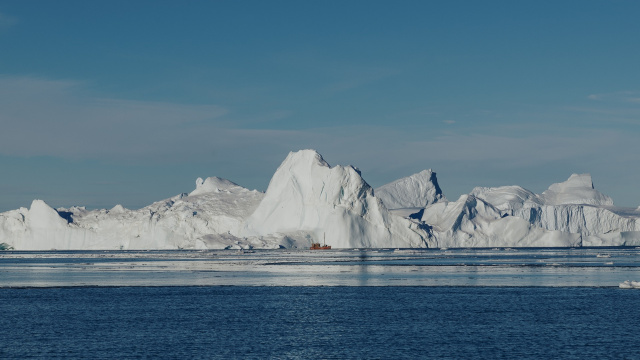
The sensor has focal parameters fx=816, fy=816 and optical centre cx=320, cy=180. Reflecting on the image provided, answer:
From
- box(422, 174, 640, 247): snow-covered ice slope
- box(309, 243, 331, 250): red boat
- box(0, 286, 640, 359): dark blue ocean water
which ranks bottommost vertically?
box(0, 286, 640, 359): dark blue ocean water

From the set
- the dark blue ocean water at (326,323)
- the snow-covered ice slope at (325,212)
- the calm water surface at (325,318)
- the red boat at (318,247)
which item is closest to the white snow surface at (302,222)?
the snow-covered ice slope at (325,212)

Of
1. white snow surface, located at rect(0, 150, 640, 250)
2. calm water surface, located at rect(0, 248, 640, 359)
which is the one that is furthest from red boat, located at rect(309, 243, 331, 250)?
calm water surface, located at rect(0, 248, 640, 359)

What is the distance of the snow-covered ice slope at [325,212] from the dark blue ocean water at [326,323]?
91935mm

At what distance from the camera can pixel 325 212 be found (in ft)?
468

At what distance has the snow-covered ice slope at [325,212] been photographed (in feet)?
460

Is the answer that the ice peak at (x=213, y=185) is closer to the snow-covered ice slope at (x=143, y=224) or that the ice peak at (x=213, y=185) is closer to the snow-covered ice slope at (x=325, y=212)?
the snow-covered ice slope at (x=143, y=224)

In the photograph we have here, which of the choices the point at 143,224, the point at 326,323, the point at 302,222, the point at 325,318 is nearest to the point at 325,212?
the point at 302,222

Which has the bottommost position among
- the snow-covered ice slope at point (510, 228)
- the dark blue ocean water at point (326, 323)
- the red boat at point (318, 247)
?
the dark blue ocean water at point (326, 323)

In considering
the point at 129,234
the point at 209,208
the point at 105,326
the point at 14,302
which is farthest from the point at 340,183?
the point at 105,326

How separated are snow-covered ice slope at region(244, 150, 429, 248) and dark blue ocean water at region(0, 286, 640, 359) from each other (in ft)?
302

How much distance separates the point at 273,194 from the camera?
153 m

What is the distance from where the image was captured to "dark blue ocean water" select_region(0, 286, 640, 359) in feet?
84.6

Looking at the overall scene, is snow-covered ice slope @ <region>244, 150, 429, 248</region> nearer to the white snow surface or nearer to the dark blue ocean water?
the white snow surface

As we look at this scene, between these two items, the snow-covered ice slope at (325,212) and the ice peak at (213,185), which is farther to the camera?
the ice peak at (213,185)
